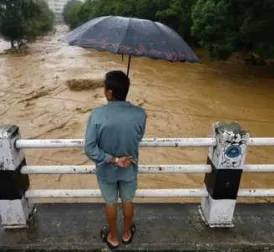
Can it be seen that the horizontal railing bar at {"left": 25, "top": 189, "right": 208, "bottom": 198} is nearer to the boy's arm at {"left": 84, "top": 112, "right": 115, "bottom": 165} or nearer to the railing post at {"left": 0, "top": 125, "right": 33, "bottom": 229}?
the railing post at {"left": 0, "top": 125, "right": 33, "bottom": 229}

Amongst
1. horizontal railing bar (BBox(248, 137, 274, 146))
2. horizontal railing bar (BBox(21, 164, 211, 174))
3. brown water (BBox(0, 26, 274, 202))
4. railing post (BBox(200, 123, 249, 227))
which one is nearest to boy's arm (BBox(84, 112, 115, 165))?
horizontal railing bar (BBox(21, 164, 211, 174))

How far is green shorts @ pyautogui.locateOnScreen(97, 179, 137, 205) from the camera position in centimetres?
260

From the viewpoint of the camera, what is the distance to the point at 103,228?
2.96 m

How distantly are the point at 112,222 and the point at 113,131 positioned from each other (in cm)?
82

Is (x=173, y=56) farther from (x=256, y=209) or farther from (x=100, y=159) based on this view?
(x=256, y=209)

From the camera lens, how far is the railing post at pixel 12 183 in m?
2.65

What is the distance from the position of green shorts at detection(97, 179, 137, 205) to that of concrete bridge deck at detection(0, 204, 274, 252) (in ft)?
1.49

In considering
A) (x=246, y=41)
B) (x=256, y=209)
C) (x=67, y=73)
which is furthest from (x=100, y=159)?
(x=67, y=73)

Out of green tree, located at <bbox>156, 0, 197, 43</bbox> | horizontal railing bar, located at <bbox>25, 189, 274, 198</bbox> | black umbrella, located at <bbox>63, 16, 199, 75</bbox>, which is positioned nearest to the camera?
black umbrella, located at <bbox>63, 16, 199, 75</bbox>

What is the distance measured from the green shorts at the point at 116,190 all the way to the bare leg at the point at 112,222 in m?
0.05

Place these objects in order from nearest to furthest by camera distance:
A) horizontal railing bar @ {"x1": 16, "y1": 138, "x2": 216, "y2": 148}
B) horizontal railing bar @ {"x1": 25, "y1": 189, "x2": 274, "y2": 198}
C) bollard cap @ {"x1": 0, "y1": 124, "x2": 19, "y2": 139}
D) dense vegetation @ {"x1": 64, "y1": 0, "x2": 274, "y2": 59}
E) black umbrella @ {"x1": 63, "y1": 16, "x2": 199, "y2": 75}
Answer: black umbrella @ {"x1": 63, "y1": 16, "x2": 199, "y2": 75} < bollard cap @ {"x1": 0, "y1": 124, "x2": 19, "y2": 139} < horizontal railing bar @ {"x1": 16, "y1": 138, "x2": 216, "y2": 148} < horizontal railing bar @ {"x1": 25, "y1": 189, "x2": 274, "y2": 198} < dense vegetation @ {"x1": 64, "y1": 0, "x2": 274, "y2": 59}

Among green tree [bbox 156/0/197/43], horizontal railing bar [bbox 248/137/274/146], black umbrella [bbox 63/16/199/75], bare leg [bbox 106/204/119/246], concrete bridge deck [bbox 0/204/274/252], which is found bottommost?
green tree [bbox 156/0/197/43]

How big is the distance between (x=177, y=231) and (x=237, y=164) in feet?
2.63

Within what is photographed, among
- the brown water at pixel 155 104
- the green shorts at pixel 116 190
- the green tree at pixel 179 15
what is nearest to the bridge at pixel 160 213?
the green shorts at pixel 116 190
